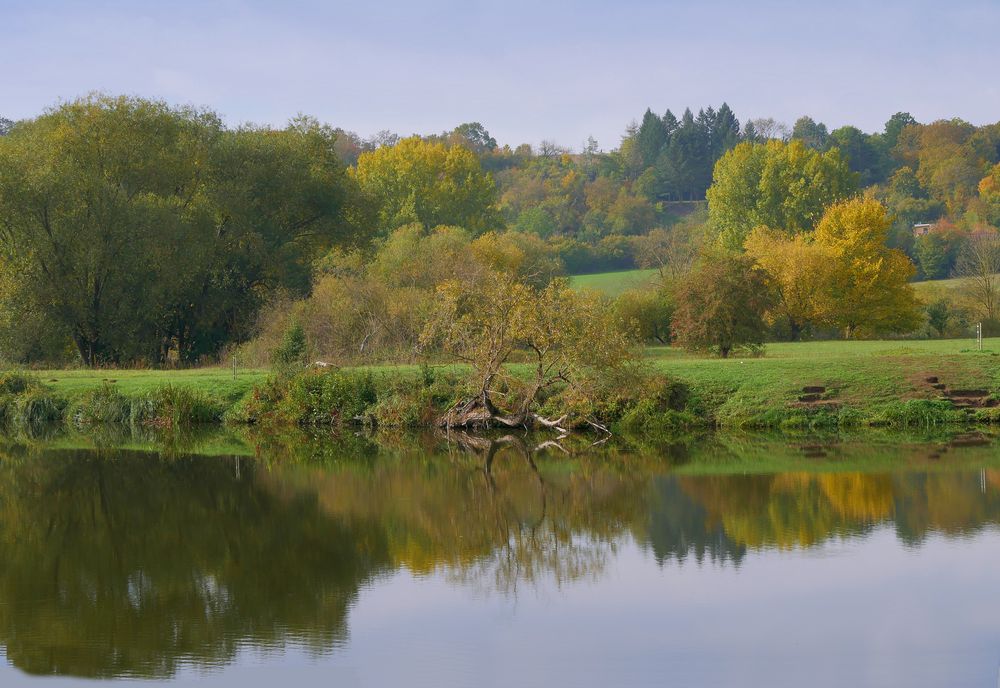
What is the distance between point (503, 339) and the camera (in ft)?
94.9

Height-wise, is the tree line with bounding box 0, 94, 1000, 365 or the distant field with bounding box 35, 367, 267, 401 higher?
the tree line with bounding box 0, 94, 1000, 365

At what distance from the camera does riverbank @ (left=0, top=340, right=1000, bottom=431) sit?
29.1 metres

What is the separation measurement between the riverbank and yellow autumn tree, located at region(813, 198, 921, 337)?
18002mm

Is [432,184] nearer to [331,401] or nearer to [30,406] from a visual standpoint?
[30,406]

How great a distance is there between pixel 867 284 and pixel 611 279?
109 ft

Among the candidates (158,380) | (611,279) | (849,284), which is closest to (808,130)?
(611,279)

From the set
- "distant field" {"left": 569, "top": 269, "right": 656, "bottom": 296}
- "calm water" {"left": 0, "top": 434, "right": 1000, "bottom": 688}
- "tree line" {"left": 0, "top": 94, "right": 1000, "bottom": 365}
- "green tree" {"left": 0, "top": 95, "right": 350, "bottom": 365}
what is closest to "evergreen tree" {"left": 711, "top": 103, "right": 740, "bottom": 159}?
"distant field" {"left": 569, "top": 269, "right": 656, "bottom": 296}

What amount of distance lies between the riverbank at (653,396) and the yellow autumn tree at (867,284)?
18.0 m

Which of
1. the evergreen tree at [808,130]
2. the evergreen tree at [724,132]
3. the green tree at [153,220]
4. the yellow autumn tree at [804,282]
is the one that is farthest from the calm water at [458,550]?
the evergreen tree at [808,130]

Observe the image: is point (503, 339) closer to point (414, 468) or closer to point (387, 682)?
point (414, 468)

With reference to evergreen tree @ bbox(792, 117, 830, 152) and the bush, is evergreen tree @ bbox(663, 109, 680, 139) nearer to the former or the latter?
evergreen tree @ bbox(792, 117, 830, 152)

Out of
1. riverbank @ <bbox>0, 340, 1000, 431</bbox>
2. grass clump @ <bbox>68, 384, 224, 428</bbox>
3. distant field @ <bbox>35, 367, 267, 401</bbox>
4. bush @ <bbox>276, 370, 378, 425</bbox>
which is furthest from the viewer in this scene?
distant field @ <bbox>35, 367, 267, 401</bbox>

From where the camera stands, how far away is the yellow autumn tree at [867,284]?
5278 centimetres

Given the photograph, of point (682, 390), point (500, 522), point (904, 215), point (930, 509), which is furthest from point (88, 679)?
point (904, 215)
